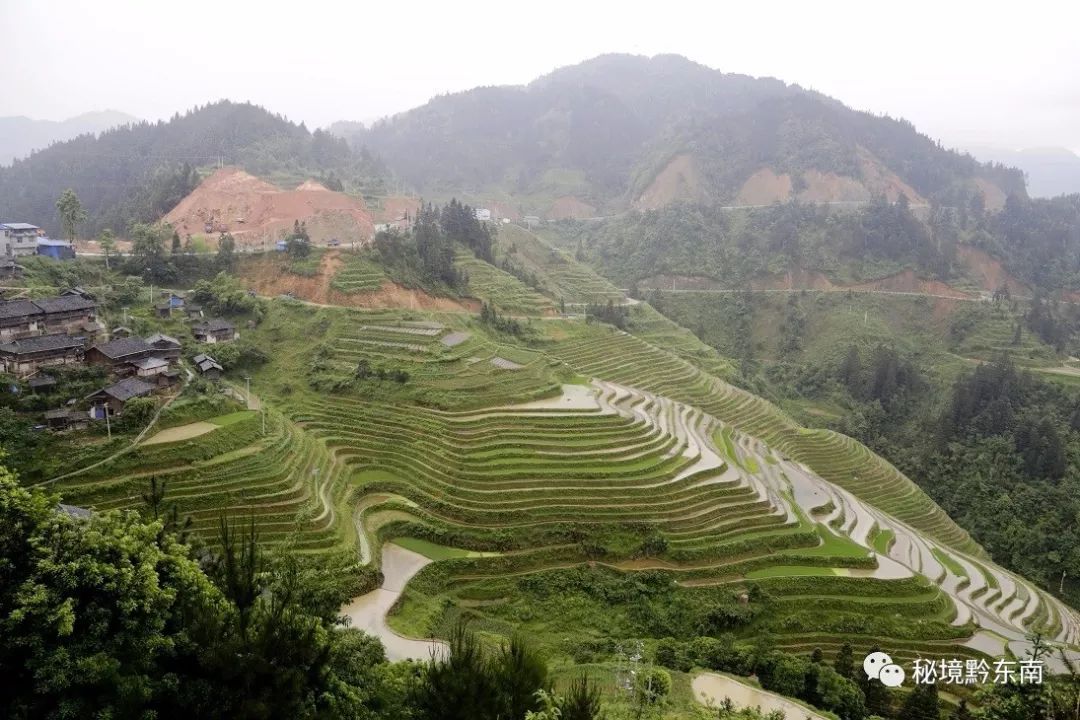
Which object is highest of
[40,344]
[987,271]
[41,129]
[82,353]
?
[41,129]

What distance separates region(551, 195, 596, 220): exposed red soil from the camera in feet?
333

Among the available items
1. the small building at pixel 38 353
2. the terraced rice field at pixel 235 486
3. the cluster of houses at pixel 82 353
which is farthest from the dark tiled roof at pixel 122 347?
the terraced rice field at pixel 235 486

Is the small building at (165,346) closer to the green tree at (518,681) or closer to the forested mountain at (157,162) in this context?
the green tree at (518,681)

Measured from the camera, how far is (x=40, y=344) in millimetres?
23594

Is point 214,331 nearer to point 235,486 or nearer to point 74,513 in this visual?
point 235,486

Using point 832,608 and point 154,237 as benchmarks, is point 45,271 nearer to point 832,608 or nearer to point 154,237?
point 154,237

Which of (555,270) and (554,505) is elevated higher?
(555,270)

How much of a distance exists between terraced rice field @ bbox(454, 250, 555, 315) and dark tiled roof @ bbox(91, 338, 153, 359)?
22.6m

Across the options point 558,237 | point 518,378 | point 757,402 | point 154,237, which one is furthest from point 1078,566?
point 558,237

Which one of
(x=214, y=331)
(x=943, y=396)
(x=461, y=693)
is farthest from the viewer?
(x=943, y=396)

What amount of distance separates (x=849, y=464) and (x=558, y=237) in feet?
202

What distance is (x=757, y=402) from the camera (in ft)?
136

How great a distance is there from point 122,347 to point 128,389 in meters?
3.14

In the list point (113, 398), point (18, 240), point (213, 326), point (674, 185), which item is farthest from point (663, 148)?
point (113, 398)
